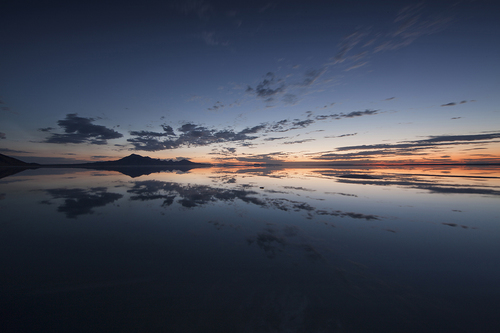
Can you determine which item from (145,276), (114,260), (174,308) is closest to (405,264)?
(174,308)

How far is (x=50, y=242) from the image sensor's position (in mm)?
8656

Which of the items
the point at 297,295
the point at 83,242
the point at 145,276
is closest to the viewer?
the point at 297,295

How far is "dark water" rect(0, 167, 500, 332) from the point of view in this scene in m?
4.66

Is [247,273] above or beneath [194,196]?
beneath

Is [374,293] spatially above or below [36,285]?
below

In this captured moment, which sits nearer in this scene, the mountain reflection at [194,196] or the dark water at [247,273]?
the dark water at [247,273]

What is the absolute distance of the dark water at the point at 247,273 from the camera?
4.66m

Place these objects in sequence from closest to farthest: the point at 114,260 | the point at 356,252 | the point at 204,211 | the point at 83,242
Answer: the point at 114,260, the point at 356,252, the point at 83,242, the point at 204,211

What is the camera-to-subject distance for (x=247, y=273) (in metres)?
6.59

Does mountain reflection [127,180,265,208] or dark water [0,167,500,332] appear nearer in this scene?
dark water [0,167,500,332]

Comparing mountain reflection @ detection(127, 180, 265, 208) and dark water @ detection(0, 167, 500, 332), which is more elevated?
mountain reflection @ detection(127, 180, 265, 208)

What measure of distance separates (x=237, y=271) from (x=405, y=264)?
6.88m

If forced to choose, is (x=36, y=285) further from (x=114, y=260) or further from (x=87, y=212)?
(x=87, y=212)

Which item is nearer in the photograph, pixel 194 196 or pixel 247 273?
pixel 247 273
